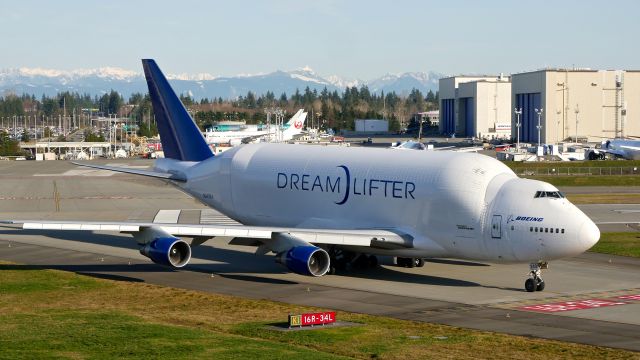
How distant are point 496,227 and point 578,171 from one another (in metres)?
89.7

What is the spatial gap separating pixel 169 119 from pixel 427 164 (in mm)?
19203

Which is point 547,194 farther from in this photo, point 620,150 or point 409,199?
point 620,150

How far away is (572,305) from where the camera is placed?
3878 cm

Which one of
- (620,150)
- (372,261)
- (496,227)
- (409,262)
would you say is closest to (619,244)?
(409,262)

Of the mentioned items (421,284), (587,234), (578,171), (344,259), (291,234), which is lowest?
Result: (421,284)

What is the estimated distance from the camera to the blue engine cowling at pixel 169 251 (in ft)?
143

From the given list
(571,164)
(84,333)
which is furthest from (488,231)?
(571,164)

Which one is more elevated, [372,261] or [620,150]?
[620,150]

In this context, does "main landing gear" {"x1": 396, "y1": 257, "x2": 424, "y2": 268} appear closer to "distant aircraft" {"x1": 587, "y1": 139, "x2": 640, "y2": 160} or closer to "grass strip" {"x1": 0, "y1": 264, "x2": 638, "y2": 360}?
"grass strip" {"x1": 0, "y1": 264, "x2": 638, "y2": 360}

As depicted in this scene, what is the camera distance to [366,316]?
119 feet

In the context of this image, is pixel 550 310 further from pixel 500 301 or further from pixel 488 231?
pixel 488 231

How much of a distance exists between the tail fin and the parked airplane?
18.8 ft

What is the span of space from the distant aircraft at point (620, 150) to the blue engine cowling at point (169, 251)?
408 feet

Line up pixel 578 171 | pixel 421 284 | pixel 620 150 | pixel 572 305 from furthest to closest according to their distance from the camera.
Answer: pixel 620 150
pixel 578 171
pixel 421 284
pixel 572 305
